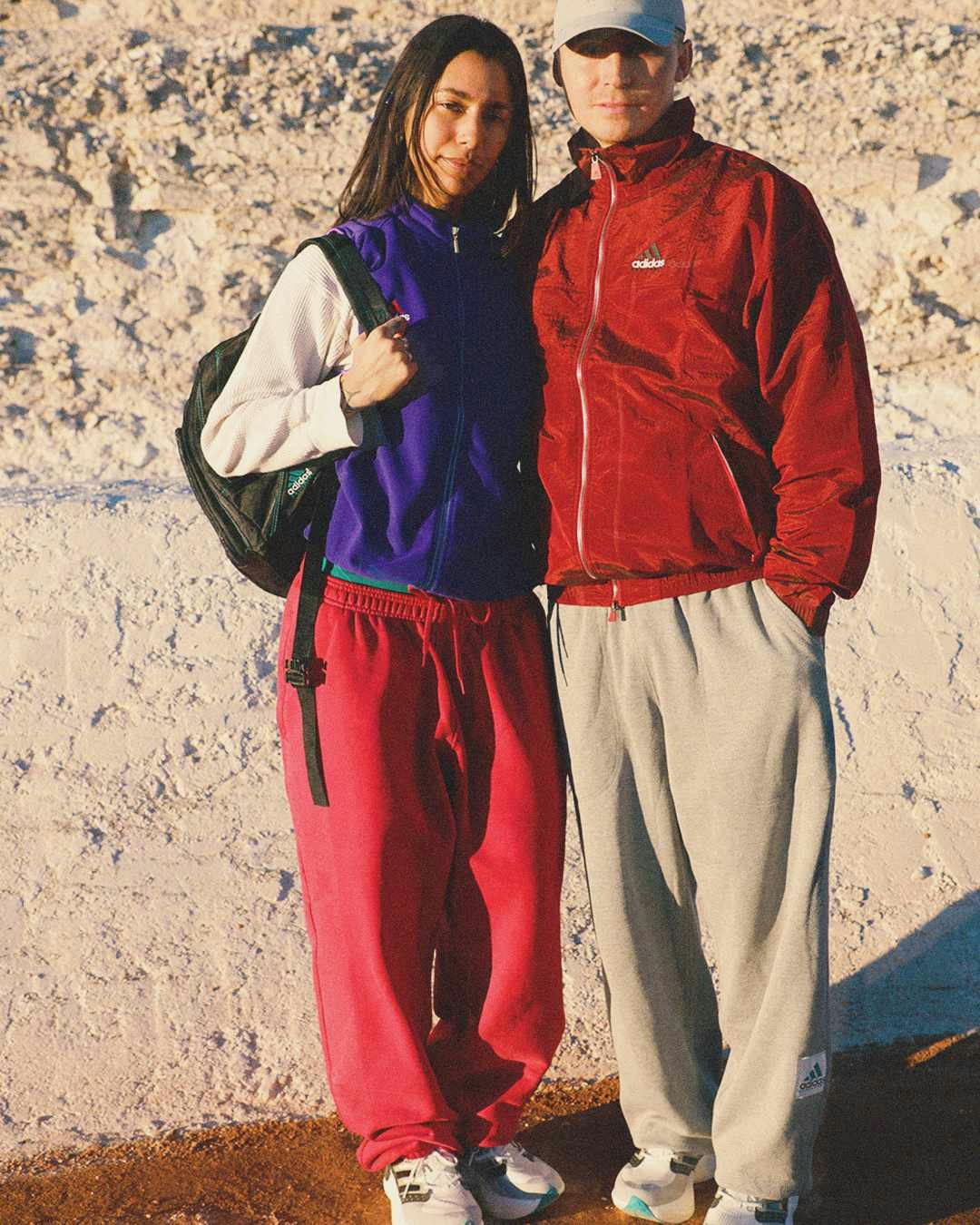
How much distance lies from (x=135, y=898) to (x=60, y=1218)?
109cm

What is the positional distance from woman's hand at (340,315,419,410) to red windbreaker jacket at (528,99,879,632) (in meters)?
0.30

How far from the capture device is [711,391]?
212 cm

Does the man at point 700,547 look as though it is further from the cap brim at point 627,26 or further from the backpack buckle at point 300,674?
the backpack buckle at point 300,674

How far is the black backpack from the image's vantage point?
2273 mm

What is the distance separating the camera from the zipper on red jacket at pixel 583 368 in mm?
2197

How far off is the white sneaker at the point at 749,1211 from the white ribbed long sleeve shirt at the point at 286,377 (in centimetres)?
146

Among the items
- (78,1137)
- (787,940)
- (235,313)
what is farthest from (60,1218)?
(235,313)

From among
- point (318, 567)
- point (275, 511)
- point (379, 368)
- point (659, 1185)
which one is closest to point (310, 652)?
point (318, 567)

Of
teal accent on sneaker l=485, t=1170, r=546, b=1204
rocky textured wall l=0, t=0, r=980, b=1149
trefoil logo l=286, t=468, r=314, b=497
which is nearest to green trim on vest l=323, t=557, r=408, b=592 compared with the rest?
trefoil logo l=286, t=468, r=314, b=497

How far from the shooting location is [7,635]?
4203 millimetres

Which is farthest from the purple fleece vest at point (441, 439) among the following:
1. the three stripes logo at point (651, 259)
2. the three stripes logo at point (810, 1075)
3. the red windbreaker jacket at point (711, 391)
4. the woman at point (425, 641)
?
the three stripes logo at point (810, 1075)

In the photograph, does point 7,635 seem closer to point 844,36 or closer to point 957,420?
point 957,420

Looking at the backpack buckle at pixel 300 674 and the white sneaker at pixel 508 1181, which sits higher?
the backpack buckle at pixel 300 674

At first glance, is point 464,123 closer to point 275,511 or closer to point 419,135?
point 419,135
